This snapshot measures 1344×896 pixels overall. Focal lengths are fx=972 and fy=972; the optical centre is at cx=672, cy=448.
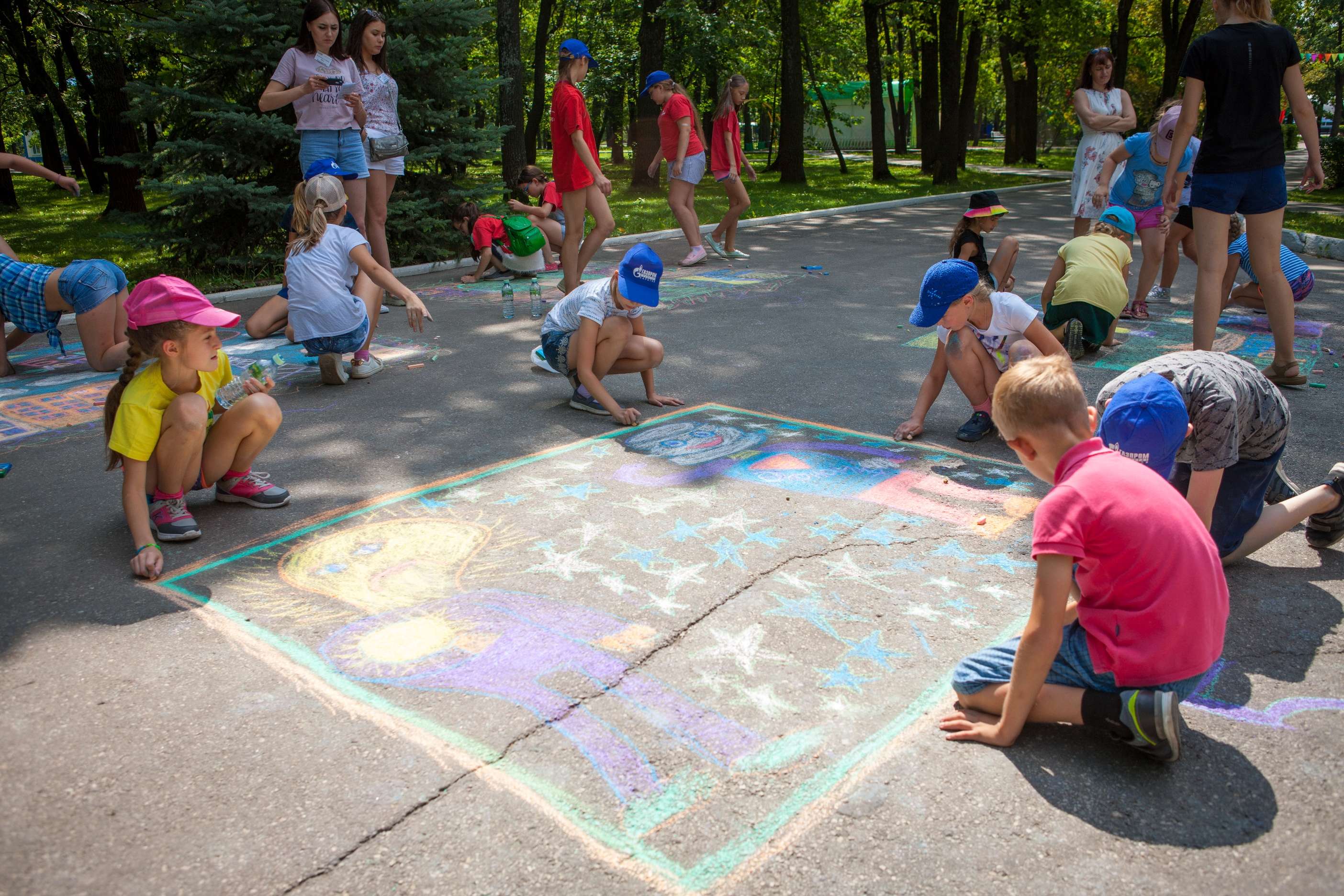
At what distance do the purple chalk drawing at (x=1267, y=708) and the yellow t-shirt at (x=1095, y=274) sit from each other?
3642mm

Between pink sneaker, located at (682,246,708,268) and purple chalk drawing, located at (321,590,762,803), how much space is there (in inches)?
273

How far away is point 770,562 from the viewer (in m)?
3.29

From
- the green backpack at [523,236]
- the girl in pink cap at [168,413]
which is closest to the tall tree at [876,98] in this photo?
the green backpack at [523,236]

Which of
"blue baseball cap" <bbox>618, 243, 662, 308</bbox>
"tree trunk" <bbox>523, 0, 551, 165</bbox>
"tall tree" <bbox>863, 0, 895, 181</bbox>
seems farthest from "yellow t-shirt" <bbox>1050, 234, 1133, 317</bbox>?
"tree trunk" <bbox>523, 0, 551, 165</bbox>

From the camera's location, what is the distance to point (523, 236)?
9.10 m

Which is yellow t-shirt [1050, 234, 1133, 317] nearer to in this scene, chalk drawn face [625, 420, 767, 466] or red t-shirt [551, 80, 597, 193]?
chalk drawn face [625, 420, 767, 466]

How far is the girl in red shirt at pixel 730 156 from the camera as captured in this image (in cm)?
972

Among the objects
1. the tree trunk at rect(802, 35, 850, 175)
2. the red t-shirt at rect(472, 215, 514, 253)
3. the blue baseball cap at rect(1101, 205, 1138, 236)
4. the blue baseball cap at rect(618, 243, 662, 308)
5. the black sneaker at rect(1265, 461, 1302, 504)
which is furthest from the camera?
the tree trunk at rect(802, 35, 850, 175)

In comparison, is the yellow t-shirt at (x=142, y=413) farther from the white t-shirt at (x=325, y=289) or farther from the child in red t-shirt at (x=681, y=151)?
the child in red t-shirt at (x=681, y=151)

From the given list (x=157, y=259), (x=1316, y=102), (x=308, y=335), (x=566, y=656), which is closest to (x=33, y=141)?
(x=157, y=259)

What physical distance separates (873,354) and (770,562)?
3224 mm

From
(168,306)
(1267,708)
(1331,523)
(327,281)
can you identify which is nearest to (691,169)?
(327,281)

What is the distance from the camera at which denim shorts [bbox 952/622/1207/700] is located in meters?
2.20

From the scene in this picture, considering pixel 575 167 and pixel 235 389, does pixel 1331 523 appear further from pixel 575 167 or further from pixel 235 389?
pixel 575 167
